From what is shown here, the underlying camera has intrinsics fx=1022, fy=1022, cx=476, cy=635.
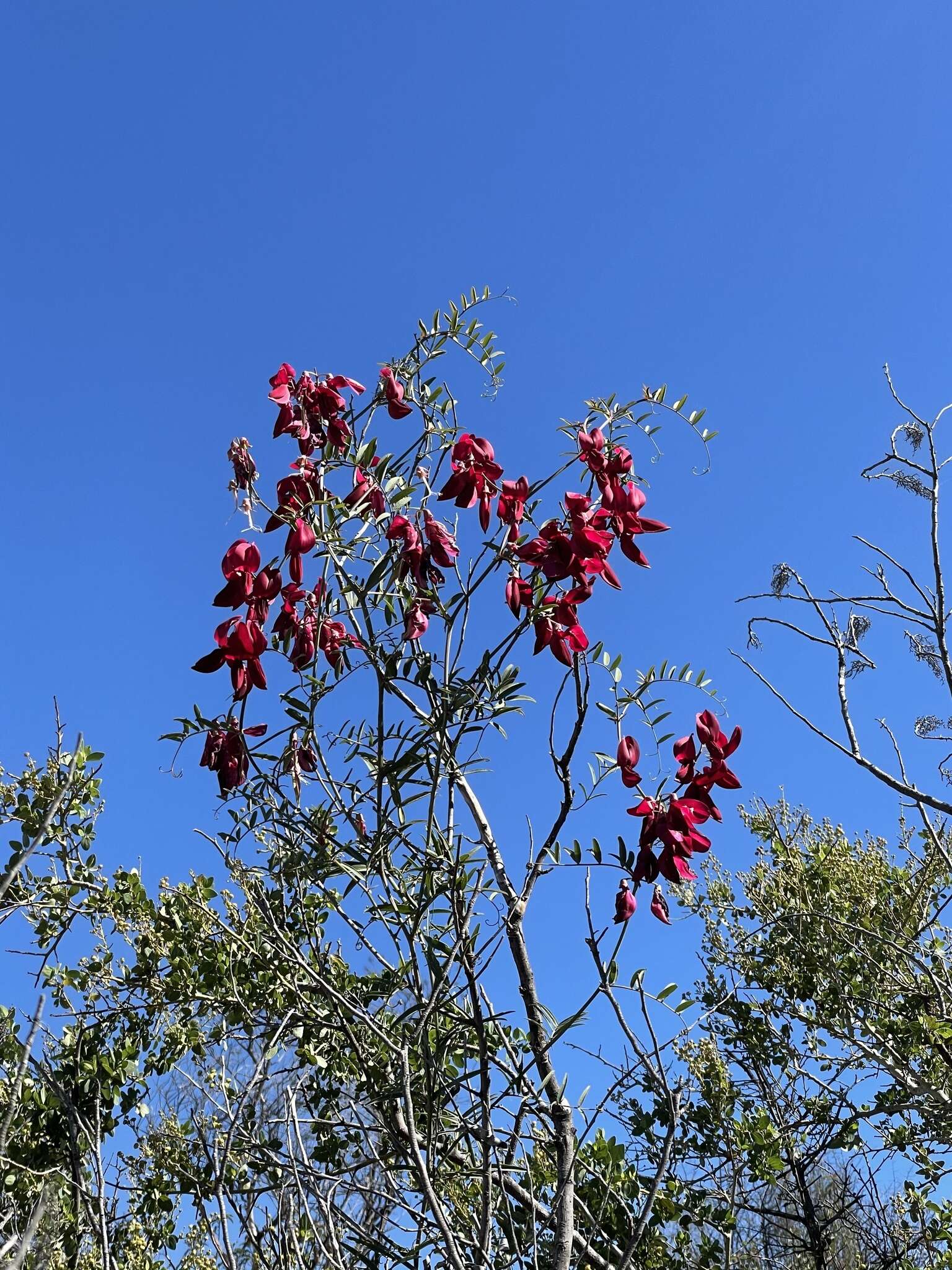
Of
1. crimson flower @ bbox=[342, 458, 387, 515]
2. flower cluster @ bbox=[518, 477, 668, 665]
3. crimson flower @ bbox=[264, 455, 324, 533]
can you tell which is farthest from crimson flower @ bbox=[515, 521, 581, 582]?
crimson flower @ bbox=[264, 455, 324, 533]

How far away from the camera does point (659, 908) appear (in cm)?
196

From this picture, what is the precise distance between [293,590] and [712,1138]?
2683 mm

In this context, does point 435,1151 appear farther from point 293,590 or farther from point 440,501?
point 440,501

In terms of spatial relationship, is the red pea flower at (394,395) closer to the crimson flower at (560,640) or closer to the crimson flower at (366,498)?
the crimson flower at (366,498)

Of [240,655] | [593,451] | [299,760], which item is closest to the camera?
[240,655]

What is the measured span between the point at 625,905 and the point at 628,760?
271mm

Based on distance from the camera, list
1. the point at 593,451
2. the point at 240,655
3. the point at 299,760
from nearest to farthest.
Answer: the point at 240,655 < the point at 299,760 < the point at 593,451

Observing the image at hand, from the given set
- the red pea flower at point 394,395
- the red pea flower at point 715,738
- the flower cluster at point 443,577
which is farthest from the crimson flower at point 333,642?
the red pea flower at point 715,738

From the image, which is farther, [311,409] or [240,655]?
[311,409]

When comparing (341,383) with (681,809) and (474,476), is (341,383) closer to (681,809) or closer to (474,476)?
(474,476)

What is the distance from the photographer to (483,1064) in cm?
144

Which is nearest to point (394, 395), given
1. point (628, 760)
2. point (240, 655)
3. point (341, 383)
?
point (341, 383)

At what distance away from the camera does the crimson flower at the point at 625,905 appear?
75.2 inches

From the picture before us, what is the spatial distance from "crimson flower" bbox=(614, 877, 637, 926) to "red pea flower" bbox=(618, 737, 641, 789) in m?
0.20
